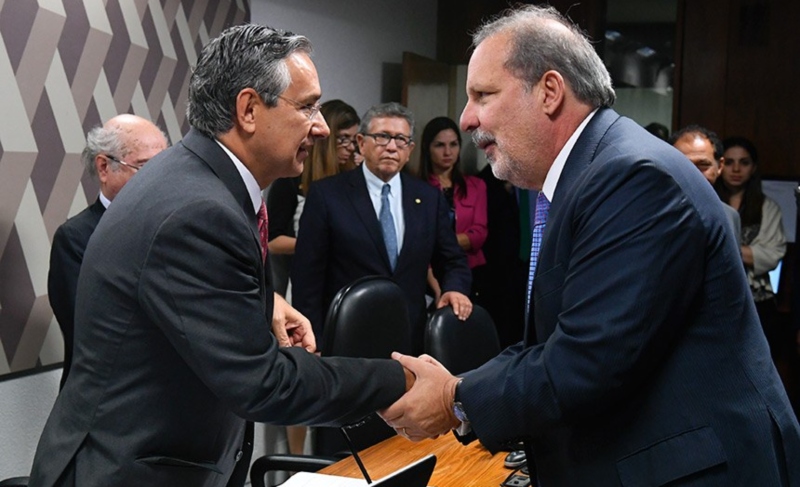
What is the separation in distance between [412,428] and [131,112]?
7.57 ft

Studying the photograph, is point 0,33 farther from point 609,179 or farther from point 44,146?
point 609,179

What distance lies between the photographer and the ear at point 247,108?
1840mm

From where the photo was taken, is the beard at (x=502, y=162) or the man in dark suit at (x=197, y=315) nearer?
the man in dark suit at (x=197, y=315)

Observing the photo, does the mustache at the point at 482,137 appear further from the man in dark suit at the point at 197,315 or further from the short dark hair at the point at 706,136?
the short dark hair at the point at 706,136

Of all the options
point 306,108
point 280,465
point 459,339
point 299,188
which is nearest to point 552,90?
point 306,108

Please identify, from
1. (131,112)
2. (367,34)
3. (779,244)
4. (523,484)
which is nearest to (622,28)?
(367,34)

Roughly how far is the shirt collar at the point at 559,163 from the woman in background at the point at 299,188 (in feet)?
9.11

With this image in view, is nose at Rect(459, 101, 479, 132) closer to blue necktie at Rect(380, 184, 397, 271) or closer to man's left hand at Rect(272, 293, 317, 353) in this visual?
man's left hand at Rect(272, 293, 317, 353)

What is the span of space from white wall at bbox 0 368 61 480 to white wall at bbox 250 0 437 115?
7.14ft

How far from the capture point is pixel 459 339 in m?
3.19

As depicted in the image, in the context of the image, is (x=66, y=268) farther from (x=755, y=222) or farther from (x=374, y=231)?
(x=755, y=222)

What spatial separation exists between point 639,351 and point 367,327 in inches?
59.0

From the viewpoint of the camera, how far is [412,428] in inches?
78.6

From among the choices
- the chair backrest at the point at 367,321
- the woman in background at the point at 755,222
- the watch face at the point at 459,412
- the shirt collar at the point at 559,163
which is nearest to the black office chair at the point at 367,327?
the chair backrest at the point at 367,321
